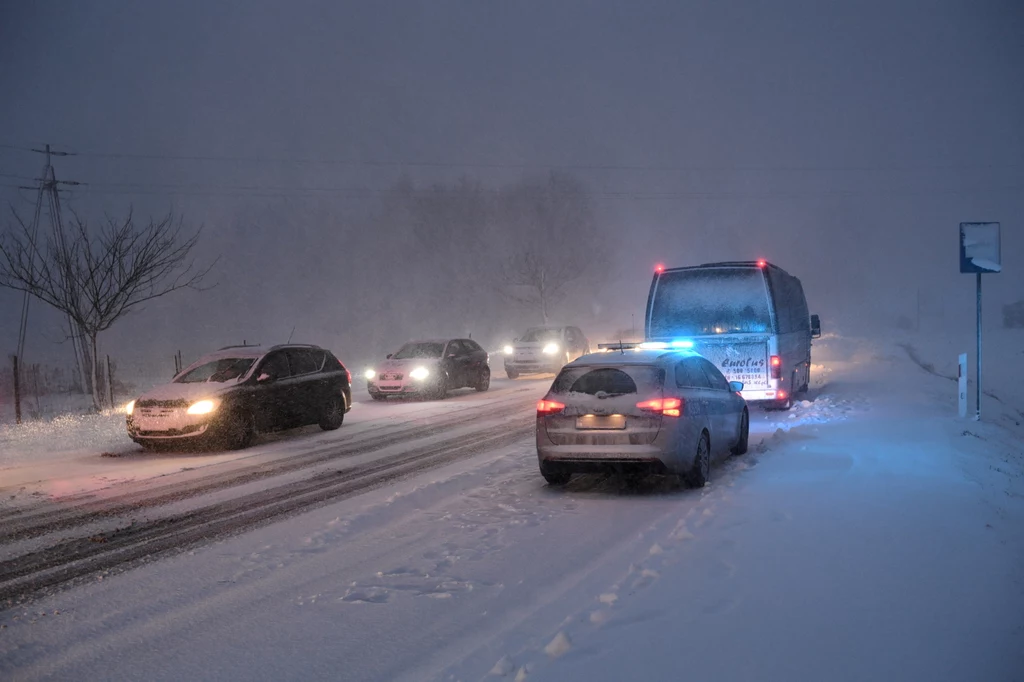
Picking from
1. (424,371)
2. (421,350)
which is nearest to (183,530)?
(424,371)

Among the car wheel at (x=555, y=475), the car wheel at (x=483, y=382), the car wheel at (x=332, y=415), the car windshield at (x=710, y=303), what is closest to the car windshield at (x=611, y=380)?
the car wheel at (x=555, y=475)

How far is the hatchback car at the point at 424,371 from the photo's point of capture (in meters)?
21.1

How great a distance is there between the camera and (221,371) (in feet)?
45.6

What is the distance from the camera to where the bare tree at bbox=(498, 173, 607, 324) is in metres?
62.7

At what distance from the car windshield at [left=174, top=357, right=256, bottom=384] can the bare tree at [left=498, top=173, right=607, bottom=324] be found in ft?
156

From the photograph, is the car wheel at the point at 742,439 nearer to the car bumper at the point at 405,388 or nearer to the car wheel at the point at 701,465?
the car wheel at the point at 701,465

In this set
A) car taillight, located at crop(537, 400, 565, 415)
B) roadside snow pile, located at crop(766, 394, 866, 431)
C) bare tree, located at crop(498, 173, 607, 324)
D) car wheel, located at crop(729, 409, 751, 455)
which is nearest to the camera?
car taillight, located at crop(537, 400, 565, 415)

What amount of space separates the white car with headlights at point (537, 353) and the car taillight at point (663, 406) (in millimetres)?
20279

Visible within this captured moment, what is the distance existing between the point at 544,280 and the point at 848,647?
193 feet

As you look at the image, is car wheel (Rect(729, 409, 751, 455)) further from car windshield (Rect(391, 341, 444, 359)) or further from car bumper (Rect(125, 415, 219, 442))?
car windshield (Rect(391, 341, 444, 359))

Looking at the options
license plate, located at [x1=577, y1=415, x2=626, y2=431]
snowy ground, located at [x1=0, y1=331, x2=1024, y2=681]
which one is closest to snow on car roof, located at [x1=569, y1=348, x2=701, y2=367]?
license plate, located at [x1=577, y1=415, x2=626, y2=431]

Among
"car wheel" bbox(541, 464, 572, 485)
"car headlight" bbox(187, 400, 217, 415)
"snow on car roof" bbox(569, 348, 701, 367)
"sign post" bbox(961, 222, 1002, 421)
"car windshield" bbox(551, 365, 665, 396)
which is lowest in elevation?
"car wheel" bbox(541, 464, 572, 485)

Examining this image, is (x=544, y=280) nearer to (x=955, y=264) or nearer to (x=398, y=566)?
(x=398, y=566)

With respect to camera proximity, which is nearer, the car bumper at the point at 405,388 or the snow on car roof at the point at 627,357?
the snow on car roof at the point at 627,357
